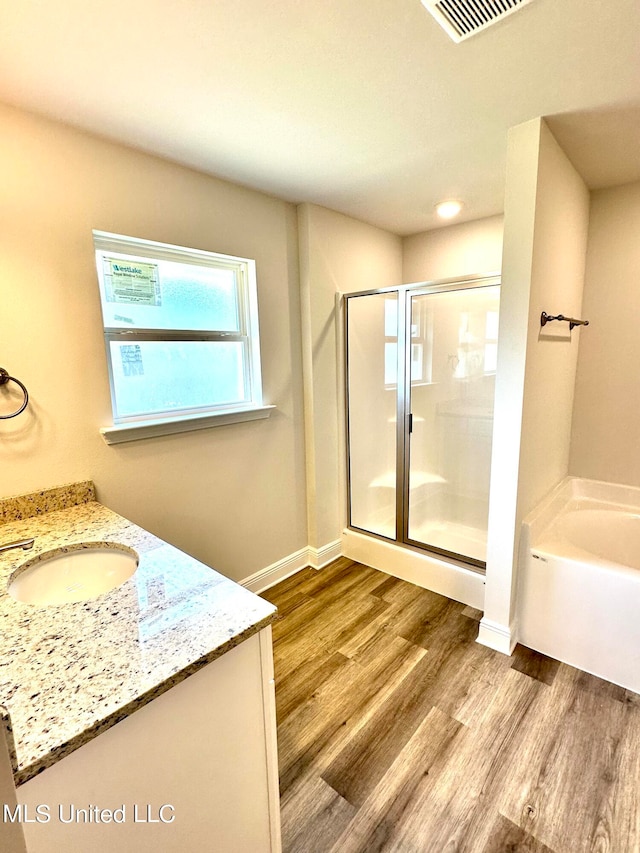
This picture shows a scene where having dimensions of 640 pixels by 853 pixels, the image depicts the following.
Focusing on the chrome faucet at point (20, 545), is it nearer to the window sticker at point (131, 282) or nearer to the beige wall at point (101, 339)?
the beige wall at point (101, 339)

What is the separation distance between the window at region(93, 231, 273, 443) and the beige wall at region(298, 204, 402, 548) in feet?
1.31

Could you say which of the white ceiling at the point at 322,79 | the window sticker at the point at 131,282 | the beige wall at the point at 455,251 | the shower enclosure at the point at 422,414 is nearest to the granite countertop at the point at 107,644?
the window sticker at the point at 131,282

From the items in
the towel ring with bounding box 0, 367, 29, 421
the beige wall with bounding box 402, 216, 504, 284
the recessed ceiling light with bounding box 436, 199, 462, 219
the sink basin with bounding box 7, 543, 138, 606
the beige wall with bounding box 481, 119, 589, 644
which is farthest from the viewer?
the beige wall with bounding box 402, 216, 504, 284

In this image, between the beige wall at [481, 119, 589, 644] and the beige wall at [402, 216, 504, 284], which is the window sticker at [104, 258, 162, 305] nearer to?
the beige wall at [481, 119, 589, 644]

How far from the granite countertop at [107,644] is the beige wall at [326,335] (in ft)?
5.20

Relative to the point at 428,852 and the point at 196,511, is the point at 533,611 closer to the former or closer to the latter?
the point at 428,852

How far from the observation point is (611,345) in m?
2.48

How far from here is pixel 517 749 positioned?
1516mm

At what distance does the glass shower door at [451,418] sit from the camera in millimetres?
2746

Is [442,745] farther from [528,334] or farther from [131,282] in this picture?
[131,282]

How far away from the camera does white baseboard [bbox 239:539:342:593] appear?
100 inches

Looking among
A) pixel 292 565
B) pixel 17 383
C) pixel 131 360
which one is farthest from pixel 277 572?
pixel 17 383

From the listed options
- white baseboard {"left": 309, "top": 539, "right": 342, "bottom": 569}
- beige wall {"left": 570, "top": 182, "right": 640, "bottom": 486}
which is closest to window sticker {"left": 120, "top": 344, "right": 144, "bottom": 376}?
white baseboard {"left": 309, "top": 539, "right": 342, "bottom": 569}

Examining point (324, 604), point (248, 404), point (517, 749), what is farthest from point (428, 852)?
point (248, 404)
